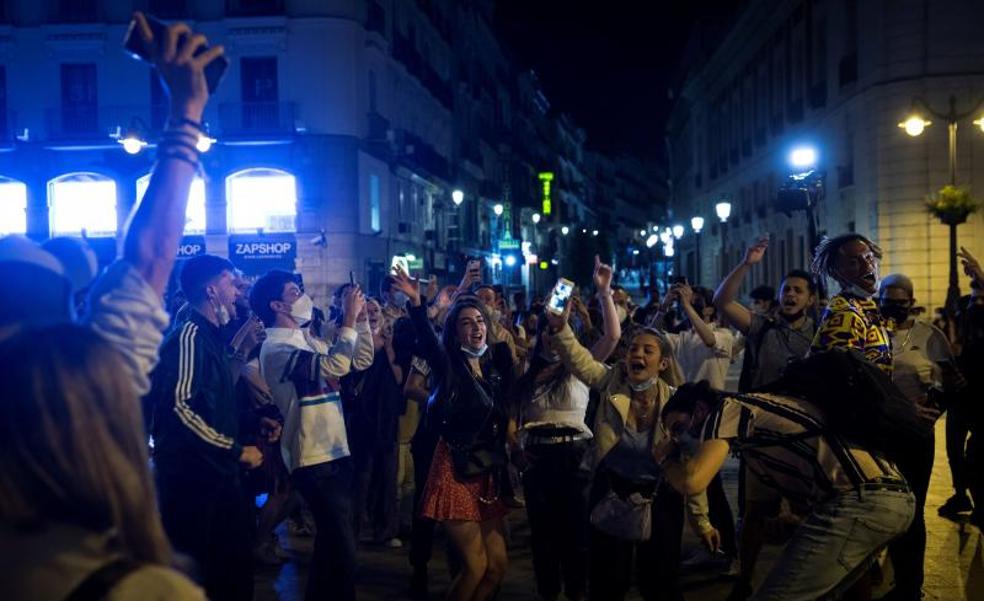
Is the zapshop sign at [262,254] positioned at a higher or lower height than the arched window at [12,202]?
lower

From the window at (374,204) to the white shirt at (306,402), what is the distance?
1176 inches

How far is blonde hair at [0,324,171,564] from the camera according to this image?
1.80 metres

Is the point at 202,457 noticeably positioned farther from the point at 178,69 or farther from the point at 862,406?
the point at 862,406

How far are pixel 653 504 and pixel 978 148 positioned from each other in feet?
82.1

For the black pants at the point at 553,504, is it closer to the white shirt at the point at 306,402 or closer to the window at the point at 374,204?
the white shirt at the point at 306,402

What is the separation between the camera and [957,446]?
910cm

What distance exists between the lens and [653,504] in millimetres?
5574

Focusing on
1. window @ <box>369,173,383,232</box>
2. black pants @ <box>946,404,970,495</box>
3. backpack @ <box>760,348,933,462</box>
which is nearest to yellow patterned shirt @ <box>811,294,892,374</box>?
backpack @ <box>760,348,933,462</box>

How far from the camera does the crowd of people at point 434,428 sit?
6.07ft

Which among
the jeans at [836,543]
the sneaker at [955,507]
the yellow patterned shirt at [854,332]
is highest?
the yellow patterned shirt at [854,332]

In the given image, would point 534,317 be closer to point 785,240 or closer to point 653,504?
point 653,504

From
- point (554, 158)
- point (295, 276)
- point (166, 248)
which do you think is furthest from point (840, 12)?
point (554, 158)

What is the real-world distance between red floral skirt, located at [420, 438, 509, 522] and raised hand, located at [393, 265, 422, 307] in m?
0.95

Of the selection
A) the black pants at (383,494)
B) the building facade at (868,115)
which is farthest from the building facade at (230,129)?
the black pants at (383,494)
